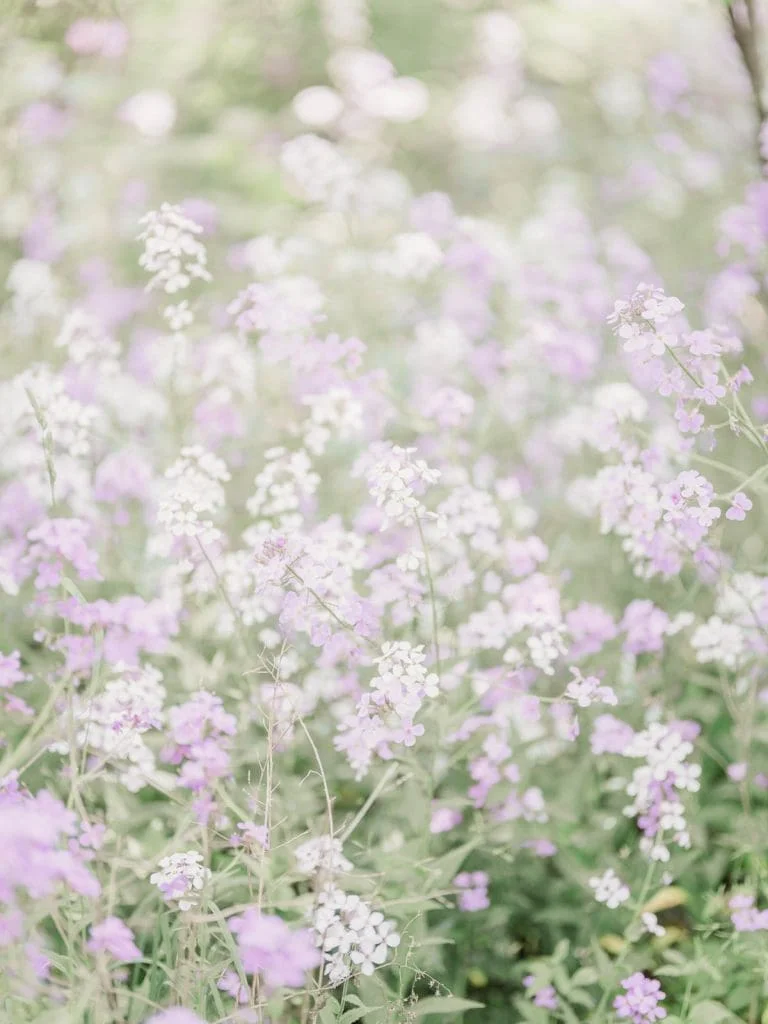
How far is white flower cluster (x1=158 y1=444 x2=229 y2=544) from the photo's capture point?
217 centimetres

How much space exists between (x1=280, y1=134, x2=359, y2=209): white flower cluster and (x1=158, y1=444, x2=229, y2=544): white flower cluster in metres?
1.40

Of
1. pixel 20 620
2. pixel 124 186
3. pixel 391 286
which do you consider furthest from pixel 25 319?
pixel 124 186

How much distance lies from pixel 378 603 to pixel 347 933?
720 millimetres

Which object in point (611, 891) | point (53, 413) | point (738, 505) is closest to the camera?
point (738, 505)

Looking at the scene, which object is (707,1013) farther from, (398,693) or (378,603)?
(378,603)

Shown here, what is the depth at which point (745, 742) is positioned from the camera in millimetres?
2350

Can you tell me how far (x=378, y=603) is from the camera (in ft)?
7.57

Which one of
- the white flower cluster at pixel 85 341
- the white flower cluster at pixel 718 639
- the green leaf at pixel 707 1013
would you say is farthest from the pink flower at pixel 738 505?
the white flower cluster at pixel 85 341

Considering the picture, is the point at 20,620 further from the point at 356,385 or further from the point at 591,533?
the point at 591,533

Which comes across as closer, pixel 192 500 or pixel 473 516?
pixel 192 500

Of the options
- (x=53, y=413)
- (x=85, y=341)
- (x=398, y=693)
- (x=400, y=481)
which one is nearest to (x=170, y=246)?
(x=53, y=413)

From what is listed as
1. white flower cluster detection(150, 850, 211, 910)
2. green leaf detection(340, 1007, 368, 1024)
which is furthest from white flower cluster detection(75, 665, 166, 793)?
green leaf detection(340, 1007, 368, 1024)

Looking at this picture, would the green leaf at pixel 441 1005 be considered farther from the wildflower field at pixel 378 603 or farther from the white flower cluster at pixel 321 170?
the white flower cluster at pixel 321 170

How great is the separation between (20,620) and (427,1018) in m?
1.68
